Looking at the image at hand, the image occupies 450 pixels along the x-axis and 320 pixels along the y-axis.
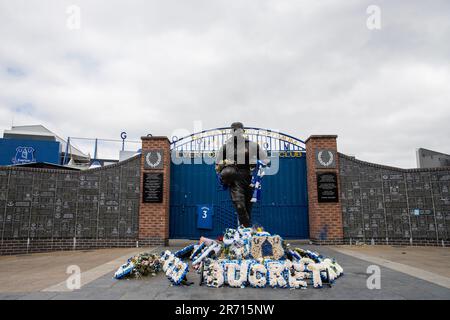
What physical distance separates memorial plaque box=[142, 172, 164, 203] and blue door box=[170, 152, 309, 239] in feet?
2.47

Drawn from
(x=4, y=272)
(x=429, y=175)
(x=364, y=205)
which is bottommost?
(x=4, y=272)

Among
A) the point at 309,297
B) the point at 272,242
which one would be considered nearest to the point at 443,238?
the point at 272,242

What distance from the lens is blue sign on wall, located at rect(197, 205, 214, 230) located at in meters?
9.80

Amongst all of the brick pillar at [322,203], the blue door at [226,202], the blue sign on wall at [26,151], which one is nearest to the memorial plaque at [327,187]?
the brick pillar at [322,203]

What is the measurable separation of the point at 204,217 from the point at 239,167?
167 inches

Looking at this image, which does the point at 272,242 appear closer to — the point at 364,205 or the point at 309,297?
the point at 309,297

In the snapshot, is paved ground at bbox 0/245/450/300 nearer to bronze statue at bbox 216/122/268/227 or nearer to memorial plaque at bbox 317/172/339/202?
bronze statue at bbox 216/122/268/227

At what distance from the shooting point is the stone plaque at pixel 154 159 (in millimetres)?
9602

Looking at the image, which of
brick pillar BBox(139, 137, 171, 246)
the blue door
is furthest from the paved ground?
the blue door

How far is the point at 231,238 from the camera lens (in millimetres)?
5734

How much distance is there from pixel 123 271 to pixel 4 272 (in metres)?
2.76

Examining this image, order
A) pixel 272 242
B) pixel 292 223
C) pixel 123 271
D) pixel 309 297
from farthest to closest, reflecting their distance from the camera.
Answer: pixel 292 223 < pixel 272 242 < pixel 123 271 < pixel 309 297

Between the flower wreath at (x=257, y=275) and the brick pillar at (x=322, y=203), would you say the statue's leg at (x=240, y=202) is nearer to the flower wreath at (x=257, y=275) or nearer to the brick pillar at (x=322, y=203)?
the flower wreath at (x=257, y=275)

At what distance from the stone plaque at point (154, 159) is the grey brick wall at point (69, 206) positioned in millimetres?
323
